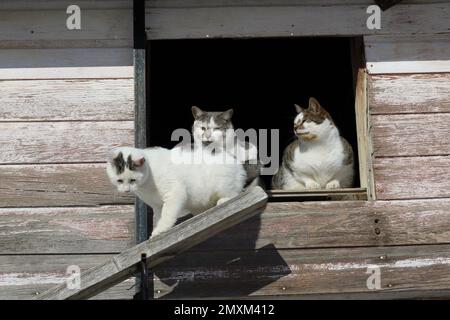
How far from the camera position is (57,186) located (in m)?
4.81

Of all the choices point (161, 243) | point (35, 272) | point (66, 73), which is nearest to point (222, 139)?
point (66, 73)

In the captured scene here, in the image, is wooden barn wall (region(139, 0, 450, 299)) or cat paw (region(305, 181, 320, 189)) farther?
cat paw (region(305, 181, 320, 189))

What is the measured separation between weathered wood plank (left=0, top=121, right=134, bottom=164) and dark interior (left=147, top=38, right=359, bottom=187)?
209cm

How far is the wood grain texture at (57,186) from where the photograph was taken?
4.80 m

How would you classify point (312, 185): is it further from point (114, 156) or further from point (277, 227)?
point (114, 156)

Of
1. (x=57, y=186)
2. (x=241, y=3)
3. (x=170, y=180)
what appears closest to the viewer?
(x=170, y=180)

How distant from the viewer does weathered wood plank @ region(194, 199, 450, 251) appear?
478cm

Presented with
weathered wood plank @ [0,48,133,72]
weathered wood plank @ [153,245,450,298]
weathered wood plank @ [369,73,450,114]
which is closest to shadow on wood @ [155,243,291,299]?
weathered wood plank @ [153,245,450,298]

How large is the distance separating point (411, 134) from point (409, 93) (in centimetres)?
24

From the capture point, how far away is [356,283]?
186 inches

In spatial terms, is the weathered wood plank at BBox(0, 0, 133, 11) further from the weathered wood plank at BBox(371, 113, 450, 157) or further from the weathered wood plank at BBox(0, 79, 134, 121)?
the weathered wood plank at BBox(371, 113, 450, 157)

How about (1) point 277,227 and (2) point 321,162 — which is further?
(2) point 321,162

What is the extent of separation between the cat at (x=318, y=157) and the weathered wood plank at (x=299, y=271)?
0.66 meters

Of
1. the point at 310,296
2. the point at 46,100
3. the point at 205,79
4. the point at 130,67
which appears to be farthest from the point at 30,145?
the point at 205,79
